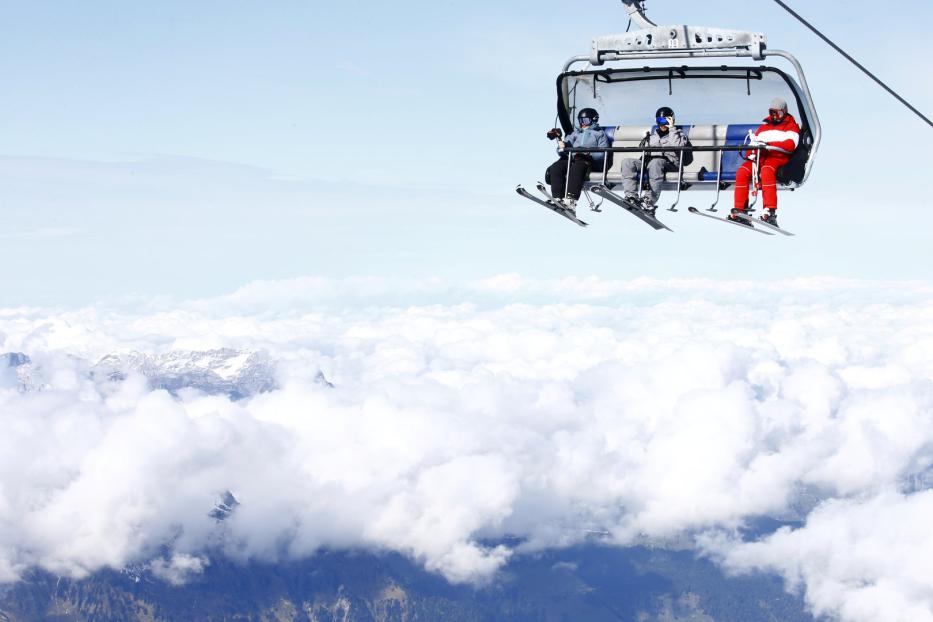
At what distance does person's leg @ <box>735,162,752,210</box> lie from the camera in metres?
32.2

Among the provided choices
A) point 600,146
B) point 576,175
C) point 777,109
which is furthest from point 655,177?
point 777,109

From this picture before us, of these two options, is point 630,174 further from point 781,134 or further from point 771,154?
point 781,134

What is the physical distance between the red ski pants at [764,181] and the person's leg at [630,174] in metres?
3.22

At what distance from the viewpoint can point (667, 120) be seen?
33719 mm

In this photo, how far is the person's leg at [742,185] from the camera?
32.2 meters

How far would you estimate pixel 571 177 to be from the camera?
3400 cm

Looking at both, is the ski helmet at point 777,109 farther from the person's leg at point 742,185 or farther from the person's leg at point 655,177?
the person's leg at point 655,177

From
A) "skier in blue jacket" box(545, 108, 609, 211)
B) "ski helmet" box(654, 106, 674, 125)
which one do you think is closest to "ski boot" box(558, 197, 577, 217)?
"skier in blue jacket" box(545, 108, 609, 211)

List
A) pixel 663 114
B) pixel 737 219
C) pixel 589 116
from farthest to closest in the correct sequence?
1. pixel 589 116
2. pixel 663 114
3. pixel 737 219

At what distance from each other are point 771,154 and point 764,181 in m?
0.93

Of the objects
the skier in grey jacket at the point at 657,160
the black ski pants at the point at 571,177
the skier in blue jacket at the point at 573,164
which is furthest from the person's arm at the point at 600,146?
the skier in grey jacket at the point at 657,160

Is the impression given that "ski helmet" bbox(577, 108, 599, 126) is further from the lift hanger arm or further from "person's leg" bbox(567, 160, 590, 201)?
the lift hanger arm

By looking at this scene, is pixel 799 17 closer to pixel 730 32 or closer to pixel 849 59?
pixel 849 59

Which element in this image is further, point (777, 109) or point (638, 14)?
point (777, 109)
